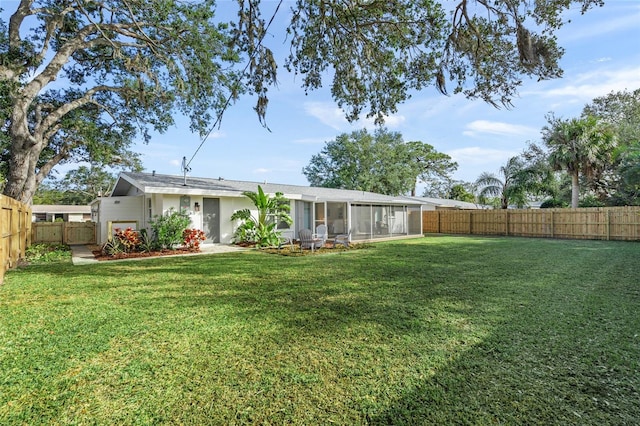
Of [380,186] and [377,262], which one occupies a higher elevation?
[380,186]

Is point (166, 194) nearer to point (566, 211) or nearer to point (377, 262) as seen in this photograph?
point (377, 262)

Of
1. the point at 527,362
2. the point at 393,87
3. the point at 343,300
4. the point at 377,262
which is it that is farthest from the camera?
the point at 377,262

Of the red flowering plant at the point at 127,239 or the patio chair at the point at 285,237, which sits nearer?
the red flowering plant at the point at 127,239

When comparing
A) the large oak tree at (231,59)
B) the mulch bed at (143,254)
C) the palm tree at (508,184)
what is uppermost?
the large oak tree at (231,59)

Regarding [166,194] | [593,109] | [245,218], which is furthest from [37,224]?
[593,109]

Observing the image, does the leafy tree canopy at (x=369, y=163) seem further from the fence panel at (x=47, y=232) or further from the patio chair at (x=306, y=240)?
the fence panel at (x=47, y=232)

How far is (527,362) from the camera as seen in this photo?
3246mm

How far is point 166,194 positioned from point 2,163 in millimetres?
10729

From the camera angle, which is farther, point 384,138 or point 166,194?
point 384,138

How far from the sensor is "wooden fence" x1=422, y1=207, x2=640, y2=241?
17312mm

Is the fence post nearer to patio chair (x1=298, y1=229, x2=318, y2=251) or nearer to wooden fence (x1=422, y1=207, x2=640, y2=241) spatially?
wooden fence (x1=422, y1=207, x2=640, y2=241)

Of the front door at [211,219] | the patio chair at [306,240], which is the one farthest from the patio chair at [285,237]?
the front door at [211,219]

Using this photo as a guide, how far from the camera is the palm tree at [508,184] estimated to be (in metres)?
23.3

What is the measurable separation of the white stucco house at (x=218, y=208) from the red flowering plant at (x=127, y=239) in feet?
1.92
